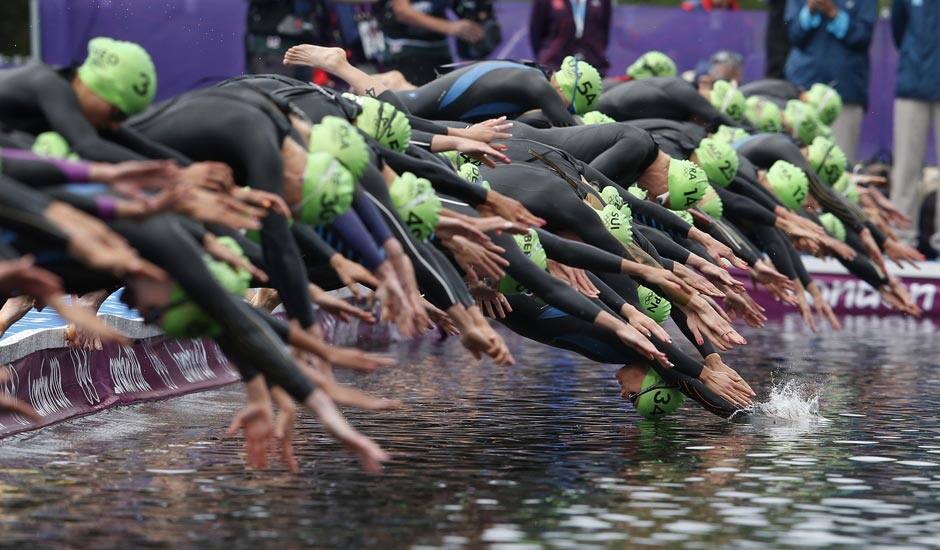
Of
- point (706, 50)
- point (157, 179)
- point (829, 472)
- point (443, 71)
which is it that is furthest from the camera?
point (706, 50)

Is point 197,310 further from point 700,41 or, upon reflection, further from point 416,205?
point 700,41

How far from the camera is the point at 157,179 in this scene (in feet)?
23.1

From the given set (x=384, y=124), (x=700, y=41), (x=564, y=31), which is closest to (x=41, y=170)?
(x=384, y=124)

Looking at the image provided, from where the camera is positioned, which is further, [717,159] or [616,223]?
[717,159]

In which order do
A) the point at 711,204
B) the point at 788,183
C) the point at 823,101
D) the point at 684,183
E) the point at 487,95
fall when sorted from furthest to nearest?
the point at 823,101 < the point at 788,183 < the point at 711,204 < the point at 487,95 < the point at 684,183

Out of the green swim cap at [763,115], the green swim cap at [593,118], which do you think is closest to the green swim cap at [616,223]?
the green swim cap at [593,118]

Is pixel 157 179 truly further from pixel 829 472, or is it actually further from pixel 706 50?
pixel 706 50

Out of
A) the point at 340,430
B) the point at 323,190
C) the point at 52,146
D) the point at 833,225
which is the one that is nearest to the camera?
the point at 340,430

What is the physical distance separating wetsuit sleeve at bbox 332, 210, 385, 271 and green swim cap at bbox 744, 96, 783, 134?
886 centimetres

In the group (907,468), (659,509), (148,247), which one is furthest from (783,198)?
(148,247)

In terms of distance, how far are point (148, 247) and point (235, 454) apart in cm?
221

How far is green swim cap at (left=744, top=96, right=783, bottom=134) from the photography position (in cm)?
1719

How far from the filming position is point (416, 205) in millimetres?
8953

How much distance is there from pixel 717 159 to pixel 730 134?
6.74 ft
